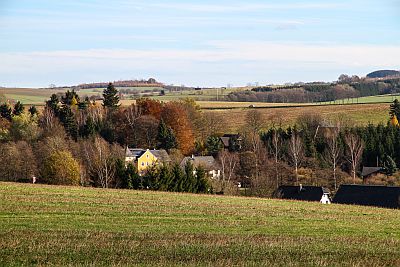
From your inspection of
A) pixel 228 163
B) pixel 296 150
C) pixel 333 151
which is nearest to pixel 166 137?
pixel 228 163

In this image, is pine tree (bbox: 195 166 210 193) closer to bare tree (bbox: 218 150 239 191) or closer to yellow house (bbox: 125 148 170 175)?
bare tree (bbox: 218 150 239 191)

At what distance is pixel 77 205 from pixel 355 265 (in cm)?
1909

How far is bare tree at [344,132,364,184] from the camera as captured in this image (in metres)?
75.9

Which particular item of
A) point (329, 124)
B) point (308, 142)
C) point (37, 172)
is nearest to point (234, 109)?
point (329, 124)

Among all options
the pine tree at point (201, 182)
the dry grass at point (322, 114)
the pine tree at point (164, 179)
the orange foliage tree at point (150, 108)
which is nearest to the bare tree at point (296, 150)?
the pine tree at point (201, 182)

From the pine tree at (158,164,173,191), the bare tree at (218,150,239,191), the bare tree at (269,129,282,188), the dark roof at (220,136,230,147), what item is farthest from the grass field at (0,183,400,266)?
the dark roof at (220,136,230,147)

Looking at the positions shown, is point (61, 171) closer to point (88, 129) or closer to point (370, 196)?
point (370, 196)

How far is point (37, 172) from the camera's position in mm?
67000

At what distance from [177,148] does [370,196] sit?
3819 centimetres

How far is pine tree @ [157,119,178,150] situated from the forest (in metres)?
0.13

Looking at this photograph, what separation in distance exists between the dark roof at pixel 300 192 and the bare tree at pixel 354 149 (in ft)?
45.2

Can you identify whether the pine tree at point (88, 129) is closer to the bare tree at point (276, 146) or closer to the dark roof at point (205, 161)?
the dark roof at point (205, 161)

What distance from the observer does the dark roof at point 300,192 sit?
59.7 meters

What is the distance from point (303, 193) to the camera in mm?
60875
